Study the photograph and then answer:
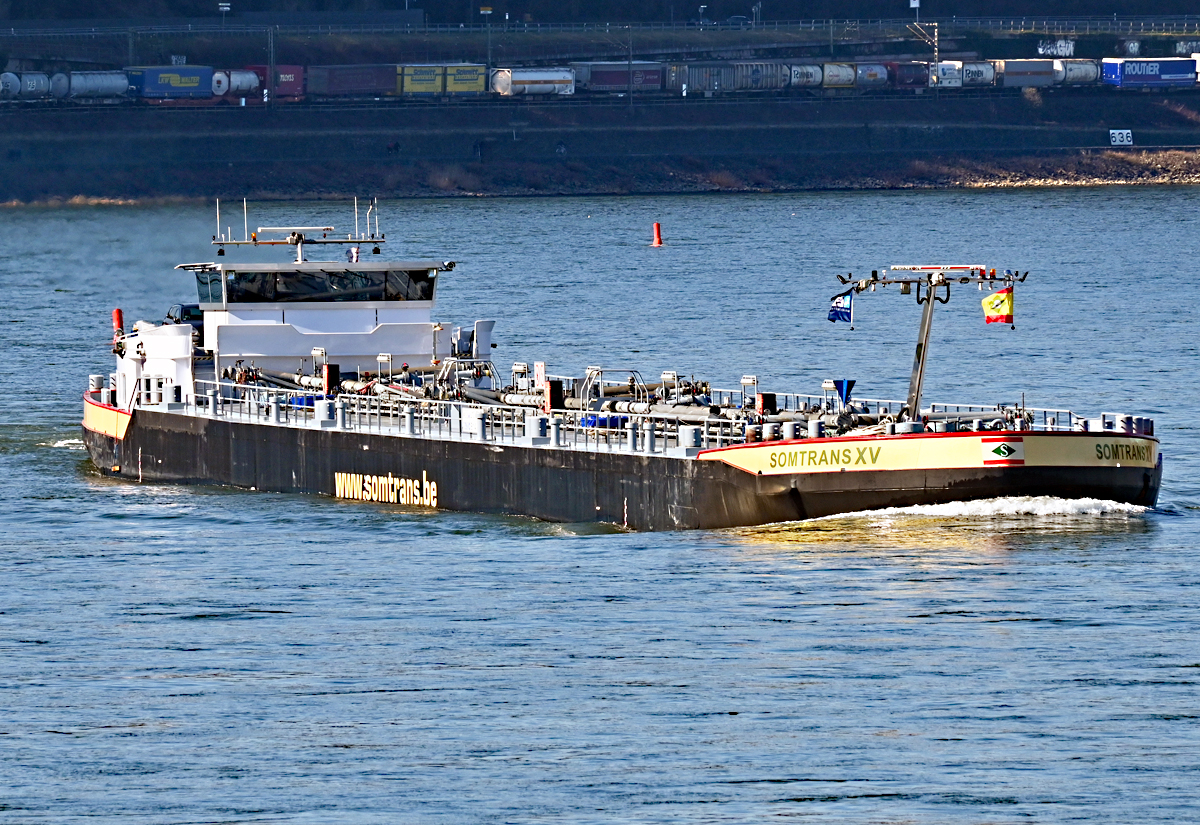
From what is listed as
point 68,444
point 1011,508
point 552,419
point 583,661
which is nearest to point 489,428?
point 552,419

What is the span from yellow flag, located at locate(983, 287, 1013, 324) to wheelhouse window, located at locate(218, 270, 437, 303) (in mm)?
19597

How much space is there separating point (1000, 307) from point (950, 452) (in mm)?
3850

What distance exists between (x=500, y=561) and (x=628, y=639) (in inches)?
290

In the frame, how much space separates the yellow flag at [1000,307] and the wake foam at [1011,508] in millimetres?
3925

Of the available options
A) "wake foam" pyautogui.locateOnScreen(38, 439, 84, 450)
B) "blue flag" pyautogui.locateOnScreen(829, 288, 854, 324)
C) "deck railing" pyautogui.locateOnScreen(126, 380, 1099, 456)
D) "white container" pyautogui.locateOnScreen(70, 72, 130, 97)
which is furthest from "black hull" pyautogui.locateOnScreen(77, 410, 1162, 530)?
"white container" pyautogui.locateOnScreen(70, 72, 130, 97)

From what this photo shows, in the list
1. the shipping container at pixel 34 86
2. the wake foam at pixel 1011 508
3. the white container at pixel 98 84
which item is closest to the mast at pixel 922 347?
the wake foam at pixel 1011 508

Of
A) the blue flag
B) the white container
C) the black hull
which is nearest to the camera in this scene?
the black hull

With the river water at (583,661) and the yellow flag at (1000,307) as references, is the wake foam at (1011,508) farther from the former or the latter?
the yellow flag at (1000,307)

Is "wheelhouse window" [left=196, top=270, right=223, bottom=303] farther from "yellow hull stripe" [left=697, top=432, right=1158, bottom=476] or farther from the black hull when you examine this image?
"yellow hull stripe" [left=697, top=432, right=1158, bottom=476]

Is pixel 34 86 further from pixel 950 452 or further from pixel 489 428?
pixel 950 452

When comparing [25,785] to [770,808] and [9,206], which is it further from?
[9,206]

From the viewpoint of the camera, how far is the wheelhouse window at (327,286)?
57.3 metres

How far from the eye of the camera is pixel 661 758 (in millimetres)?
30109

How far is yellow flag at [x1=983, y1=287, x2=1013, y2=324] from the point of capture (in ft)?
144
